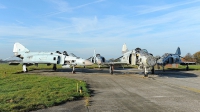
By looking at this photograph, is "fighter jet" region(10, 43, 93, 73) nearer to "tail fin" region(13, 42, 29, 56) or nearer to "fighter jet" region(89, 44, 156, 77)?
"tail fin" region(13, 42, 29, 56)

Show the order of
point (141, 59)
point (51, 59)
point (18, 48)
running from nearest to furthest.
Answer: point (141, 59) < point (51, 59) < point (18, 48)

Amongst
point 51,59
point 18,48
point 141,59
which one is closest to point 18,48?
point 18,48

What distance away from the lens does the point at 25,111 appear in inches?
295

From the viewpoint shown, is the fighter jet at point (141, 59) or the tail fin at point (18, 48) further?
the tail fin at point (18, 48)

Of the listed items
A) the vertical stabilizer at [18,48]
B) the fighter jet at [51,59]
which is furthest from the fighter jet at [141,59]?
the vertical stabilizer at [18,48]

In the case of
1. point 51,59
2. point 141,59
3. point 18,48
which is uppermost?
point 18,48

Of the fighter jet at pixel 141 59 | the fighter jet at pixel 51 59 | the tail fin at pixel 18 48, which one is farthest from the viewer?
the tail fin at pixel 18 48

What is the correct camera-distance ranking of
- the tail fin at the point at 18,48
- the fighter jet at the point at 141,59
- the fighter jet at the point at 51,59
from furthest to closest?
the tail fin at the point at 18,48, the fighter jet at the point at 51,59, the fighter jet at the point at 141,59

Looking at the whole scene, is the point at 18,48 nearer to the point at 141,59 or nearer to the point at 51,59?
the point at 51,59

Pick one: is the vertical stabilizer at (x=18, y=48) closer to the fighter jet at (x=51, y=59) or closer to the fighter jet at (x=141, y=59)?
the fighter jet at (x=51, y=59)

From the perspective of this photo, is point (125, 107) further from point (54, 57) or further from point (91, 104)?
point (54, 57)

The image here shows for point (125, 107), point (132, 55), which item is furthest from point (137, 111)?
point (132, 55)

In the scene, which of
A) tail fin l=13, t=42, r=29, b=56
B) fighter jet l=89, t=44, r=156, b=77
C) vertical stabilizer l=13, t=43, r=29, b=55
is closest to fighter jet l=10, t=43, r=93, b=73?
tail fin l=13, t=42, r=29, b=56

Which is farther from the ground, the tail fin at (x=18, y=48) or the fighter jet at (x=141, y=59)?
the tail fin at (x=18, y=48)
